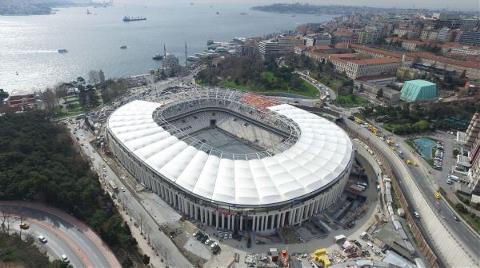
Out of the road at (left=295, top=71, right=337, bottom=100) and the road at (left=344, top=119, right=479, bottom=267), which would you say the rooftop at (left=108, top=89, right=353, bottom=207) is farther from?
the road at (left=295, top=71, right=337, bottom=100)

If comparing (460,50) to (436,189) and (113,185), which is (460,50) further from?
(113,185)

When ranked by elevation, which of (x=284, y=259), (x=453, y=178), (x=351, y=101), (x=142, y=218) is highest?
(x=351, y=101)

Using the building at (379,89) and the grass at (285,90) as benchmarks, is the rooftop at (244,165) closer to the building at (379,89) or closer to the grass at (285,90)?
the grass at (285,90)

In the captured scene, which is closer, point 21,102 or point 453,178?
point 453,178

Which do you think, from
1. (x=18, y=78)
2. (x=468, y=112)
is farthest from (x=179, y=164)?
(x=18, y=78)

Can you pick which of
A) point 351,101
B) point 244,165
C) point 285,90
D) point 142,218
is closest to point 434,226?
point 244,165

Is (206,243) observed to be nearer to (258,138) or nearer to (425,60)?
(258,138)

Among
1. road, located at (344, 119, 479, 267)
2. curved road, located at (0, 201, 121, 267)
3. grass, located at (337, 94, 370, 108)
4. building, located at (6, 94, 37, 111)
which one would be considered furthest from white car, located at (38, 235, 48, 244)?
grass, located at (337, 94, 370, 108)

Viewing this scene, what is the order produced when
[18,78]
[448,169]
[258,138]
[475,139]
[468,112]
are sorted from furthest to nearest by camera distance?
[18,78] < [468,112] < [258,138] < [475,139] < [448,169]
